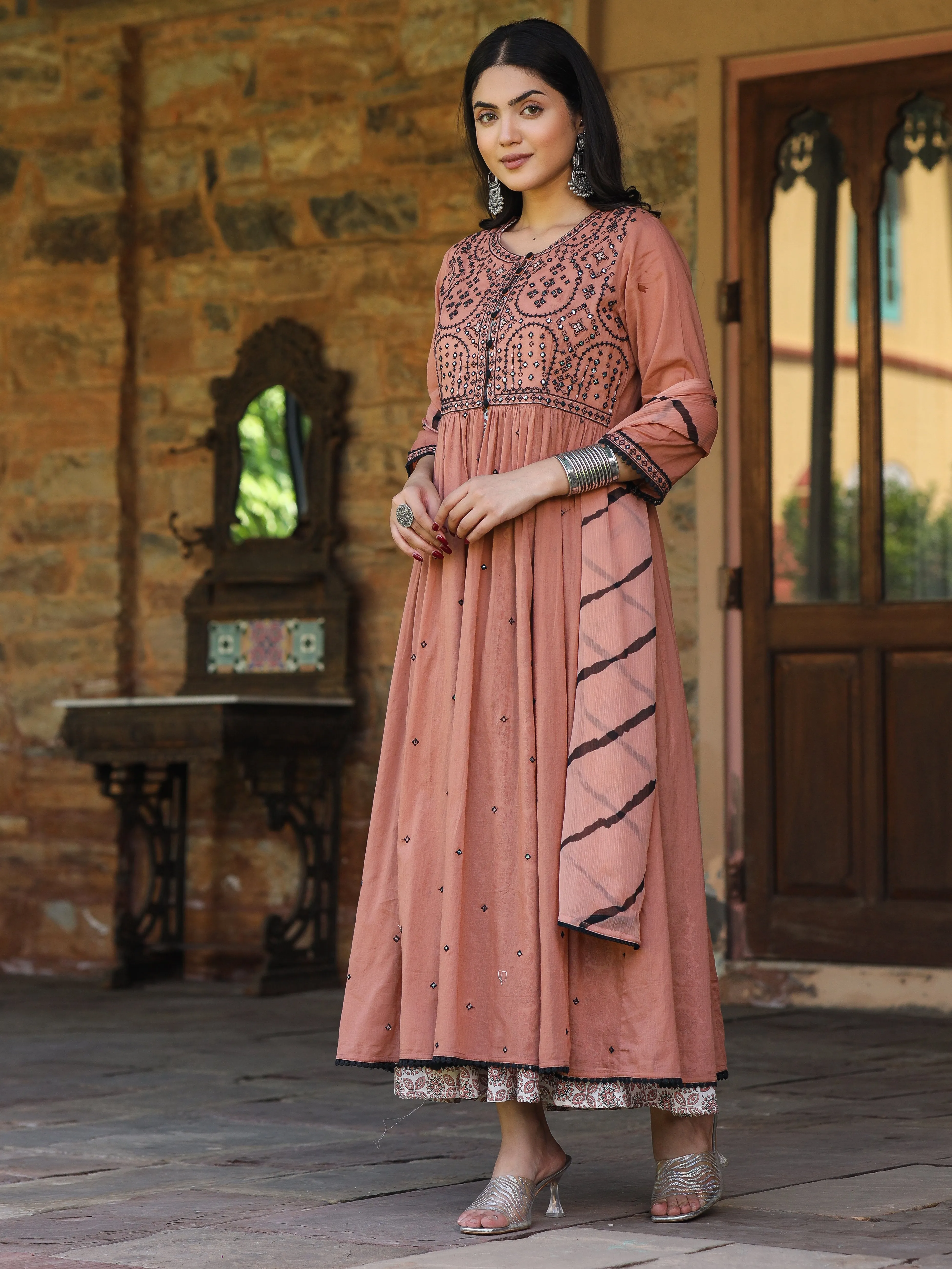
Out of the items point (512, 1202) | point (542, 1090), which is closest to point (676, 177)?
point (542, 1090)

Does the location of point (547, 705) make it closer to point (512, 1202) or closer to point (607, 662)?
point (607, 662)

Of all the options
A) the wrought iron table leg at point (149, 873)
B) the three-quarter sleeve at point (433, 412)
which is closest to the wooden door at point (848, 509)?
the wrought iron table leg at point (149, 873)

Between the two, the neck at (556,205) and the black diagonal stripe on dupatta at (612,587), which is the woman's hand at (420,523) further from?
the neck at (556,205)

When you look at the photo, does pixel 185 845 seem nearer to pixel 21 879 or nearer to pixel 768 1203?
pixel 21 879

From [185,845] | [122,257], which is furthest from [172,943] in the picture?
[122,257]

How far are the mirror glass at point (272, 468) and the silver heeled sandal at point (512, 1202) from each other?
3818 millimetres

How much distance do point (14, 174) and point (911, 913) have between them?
403cm

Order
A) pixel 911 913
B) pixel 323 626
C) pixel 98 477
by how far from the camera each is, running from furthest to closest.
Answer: pixel 98 477 → pixel 323 626 → pixel 911 913

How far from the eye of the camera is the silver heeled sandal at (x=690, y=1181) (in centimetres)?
248

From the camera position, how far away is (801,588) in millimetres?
5410

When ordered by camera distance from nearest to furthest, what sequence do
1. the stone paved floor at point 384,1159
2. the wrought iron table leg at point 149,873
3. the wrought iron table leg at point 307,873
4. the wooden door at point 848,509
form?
1. the stone paved floor at point 384,1159
2. the wooden door at point 848,509
3. the wrought iron table leg at point 307,873
4. the wrought iron table leg at point 149,873

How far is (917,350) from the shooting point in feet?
17.6

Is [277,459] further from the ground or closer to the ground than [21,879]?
further from the ground

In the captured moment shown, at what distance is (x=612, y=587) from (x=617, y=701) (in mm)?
157
